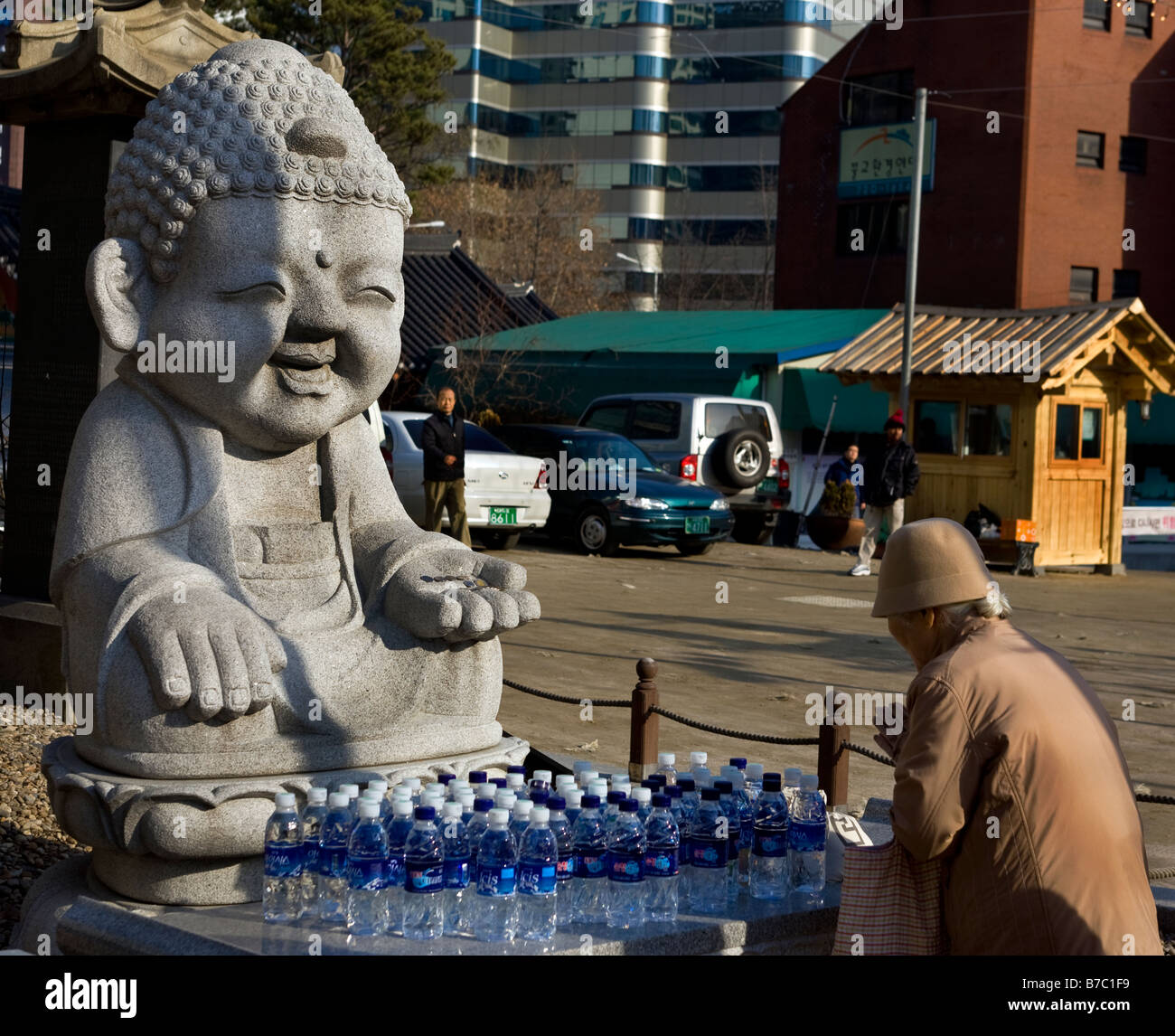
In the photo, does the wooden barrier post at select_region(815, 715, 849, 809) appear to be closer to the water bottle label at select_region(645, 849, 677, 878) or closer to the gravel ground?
the water bottle label at select_region(645, 849, 677, 878)

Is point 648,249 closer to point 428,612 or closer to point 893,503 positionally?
point 893,503

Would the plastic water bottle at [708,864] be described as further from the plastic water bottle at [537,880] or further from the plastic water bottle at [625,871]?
the plastic water bottle at [537,880]

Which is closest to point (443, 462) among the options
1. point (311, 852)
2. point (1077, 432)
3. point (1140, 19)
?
point (1077, 432)

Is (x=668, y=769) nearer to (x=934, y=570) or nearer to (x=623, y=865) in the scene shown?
(x=623, y=865)

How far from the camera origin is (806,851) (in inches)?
188

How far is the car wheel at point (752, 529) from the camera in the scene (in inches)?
850

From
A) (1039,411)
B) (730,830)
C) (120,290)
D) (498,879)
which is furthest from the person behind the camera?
(1039,411)

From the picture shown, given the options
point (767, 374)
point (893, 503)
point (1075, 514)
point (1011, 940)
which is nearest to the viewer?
point (1011, 940)

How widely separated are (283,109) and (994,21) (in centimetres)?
2947

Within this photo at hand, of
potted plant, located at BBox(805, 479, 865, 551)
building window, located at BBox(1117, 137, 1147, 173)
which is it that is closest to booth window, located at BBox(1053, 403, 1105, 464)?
potted plant, located at BBox(805, 479, 865, 551)

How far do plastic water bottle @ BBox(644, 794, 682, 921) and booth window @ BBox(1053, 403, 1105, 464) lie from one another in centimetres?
1624

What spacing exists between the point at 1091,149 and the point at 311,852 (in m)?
30.9

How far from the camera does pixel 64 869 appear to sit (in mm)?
5016
